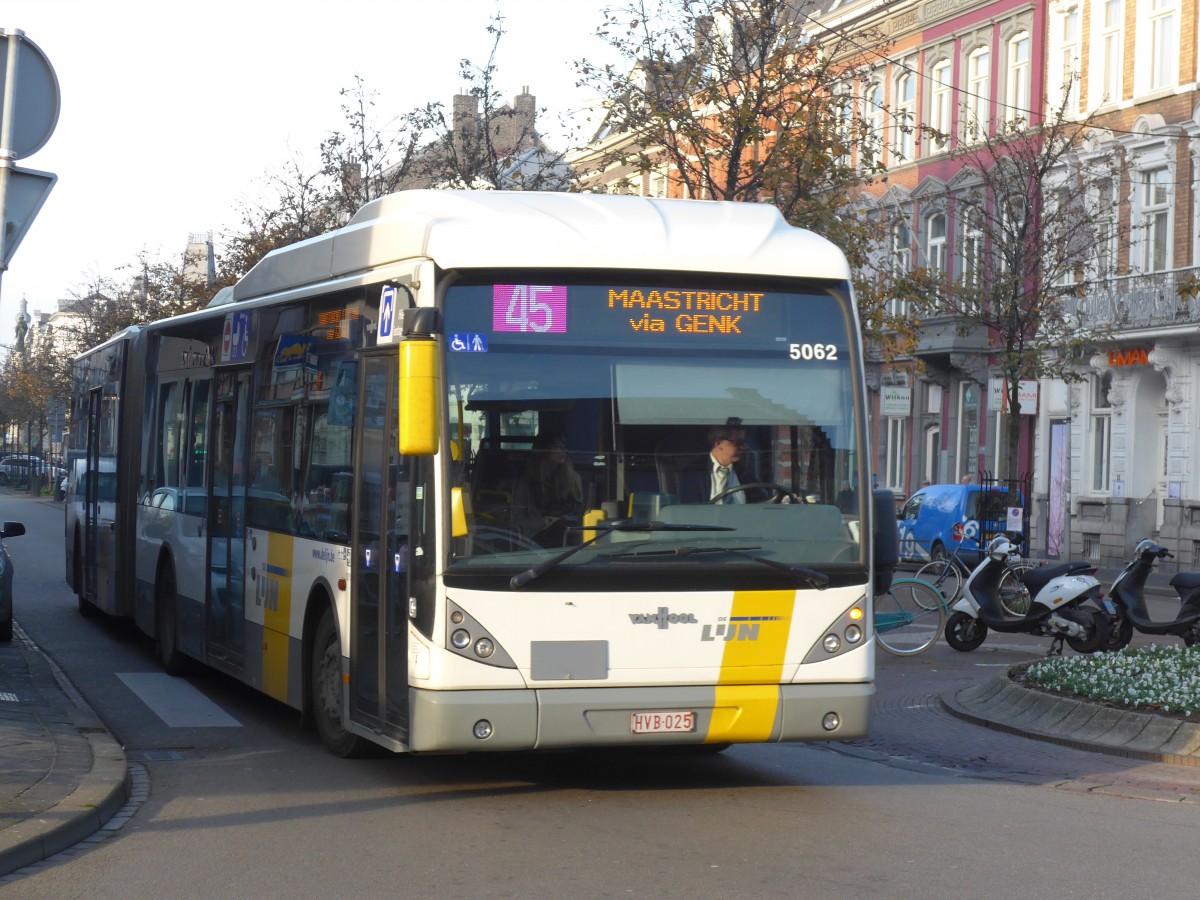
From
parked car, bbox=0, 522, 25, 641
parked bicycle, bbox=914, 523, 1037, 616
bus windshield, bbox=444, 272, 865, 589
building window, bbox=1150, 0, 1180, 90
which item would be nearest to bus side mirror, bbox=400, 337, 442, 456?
bus windshield, bbox=444, 272, 865, 589

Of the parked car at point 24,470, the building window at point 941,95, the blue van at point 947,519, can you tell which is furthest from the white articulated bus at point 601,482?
the parked car at point 24,470

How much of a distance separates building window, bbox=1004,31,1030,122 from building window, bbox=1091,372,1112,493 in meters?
6.64

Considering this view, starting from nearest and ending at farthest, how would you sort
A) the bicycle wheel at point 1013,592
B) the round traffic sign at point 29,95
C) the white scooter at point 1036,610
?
the round traffic sign at point 29,95, the white scooter at point 1036,610, the bicycle wheel at point 1013,592

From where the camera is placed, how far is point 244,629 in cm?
1211

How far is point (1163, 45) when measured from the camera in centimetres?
3766

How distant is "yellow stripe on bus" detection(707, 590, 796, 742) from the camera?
29.1 ft

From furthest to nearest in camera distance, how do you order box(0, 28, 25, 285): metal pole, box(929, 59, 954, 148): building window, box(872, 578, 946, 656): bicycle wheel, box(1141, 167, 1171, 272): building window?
1. box(929, 59, 954, 148): building window
2. box(1141, 167, 1171, 272): building window
3. box(872, 578, 946, 656): bicycle wheel
4. box(0, 28, 25, 285): metal pole

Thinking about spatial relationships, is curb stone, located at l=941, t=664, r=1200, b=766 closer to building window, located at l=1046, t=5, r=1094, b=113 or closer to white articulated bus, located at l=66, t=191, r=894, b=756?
white articulated bus, located at l=66, t=191, r=894, b=756

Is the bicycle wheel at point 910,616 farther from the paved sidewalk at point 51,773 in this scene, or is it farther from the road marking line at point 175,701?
the paved sidewalk at point 51,773

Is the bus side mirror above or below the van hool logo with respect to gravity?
above

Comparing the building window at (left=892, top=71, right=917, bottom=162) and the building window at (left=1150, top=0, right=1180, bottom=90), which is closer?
the building window at (left=1150, top=0, right=1180, bottom=90)

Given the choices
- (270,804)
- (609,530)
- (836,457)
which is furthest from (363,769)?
(836,457)

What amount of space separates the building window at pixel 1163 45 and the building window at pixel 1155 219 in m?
1.86

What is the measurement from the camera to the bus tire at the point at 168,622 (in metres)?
14.5
